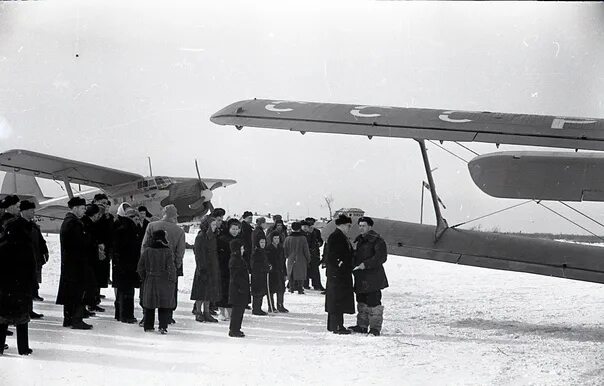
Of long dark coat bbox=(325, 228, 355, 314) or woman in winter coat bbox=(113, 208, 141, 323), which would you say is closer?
long dark coat bbox=(325, 228, 355, 314)

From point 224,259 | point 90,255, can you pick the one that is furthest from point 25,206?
point 224,259

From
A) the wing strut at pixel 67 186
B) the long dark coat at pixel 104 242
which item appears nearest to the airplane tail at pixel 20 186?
the wing strut at pixel 67 186

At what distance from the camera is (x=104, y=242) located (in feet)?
29.4

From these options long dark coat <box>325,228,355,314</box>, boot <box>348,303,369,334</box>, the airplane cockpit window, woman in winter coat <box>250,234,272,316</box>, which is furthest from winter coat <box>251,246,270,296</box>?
the airplane cockpit window

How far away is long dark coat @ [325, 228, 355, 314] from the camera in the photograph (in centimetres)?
802

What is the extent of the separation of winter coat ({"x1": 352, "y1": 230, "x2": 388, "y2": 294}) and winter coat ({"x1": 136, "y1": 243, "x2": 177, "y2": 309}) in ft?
8.04

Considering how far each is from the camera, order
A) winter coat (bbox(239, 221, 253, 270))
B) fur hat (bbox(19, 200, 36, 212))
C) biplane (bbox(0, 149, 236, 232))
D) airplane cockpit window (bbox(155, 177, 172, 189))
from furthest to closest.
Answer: airplane cockpit window (bbox(155, 177, 172, 189)), biplane (bbox(0, 149, 236, 232)), winter coat (bbox(239, 221, 253, 270)), fur hat (bbox(19, 200, 36, 212))

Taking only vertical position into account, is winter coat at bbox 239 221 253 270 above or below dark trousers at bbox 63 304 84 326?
above

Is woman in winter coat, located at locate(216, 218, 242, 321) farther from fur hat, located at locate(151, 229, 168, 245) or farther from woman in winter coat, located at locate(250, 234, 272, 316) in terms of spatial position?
fur hat, located at locate(151, 229, 168, 245)

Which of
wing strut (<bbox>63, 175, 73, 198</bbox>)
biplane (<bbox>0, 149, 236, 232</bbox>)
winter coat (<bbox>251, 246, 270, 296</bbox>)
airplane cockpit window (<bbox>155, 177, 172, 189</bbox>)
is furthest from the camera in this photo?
airplane cockpit window (<bbox>155, 177, 172, 189</bbox>)

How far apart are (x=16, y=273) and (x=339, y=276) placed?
399 cm

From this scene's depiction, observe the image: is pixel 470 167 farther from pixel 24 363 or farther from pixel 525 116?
pixel 24 363

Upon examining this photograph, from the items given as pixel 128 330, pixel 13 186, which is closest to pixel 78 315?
pixel 128 330

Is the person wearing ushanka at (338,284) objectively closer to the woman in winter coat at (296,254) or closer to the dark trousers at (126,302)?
the dark trousers at (126,302)
